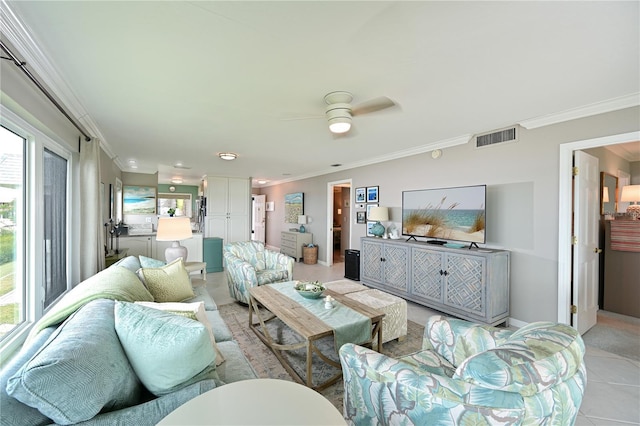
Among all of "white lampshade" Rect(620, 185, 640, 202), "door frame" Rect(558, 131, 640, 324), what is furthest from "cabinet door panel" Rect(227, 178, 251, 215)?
"white lampshade" Rect(620, 185, 640, 202)

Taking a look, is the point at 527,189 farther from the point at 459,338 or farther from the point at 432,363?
the point at 432,363

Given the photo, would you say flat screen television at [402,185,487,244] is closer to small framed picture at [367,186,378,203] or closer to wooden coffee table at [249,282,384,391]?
small framed picture at [367,186,378,203]

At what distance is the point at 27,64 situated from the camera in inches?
64.0

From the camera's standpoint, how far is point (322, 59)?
175 cm

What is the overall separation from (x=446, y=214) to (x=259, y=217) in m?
7.70

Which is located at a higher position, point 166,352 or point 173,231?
point 173,231

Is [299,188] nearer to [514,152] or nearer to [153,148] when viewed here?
[153,148]

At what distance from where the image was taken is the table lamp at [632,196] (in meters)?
3.48

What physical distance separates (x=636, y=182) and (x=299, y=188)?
21.4ft

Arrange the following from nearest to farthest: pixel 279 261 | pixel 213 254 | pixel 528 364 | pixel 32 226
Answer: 1. pixel 528 364
2. pixel 32 226
3. pixel 279 261
4. pixel 213 254

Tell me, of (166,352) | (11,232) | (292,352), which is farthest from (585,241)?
(11,232)

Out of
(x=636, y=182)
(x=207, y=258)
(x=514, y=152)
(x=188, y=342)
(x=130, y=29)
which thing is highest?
(x=130, y=29)

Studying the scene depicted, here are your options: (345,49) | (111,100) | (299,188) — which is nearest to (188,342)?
(345,49)

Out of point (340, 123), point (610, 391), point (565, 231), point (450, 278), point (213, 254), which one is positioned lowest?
point (610, 391)
